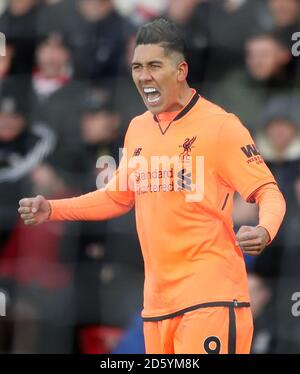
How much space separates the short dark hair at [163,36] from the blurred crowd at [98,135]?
0.32 meters

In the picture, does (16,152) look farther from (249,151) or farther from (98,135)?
(249,151)

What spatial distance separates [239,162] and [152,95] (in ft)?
0.77

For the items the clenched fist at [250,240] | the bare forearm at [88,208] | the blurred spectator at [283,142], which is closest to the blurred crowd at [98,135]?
the blurred spectator at [283,142]

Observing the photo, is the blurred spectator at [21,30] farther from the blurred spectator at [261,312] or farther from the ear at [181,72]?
the blurred spectator at [261,312]

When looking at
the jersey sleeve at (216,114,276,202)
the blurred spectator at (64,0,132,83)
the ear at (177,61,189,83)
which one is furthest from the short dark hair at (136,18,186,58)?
the blurred spectator at (64,0,132,83)

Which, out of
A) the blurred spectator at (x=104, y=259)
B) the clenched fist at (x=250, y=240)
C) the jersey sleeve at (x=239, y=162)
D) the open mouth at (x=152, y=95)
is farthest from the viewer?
the blurred spectator at (x=104, y=259)

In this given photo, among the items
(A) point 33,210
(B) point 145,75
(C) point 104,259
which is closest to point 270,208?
(B) point 145,75

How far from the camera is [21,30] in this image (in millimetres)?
2543

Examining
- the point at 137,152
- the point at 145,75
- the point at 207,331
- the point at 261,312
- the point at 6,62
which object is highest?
the point at 6,62

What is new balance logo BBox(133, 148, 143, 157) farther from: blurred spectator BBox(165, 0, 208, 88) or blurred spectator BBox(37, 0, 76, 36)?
blurred spectator BBox(37, 0, 76, 36)

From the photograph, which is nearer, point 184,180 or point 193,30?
point 184,180

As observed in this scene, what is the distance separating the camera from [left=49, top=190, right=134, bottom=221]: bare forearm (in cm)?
214

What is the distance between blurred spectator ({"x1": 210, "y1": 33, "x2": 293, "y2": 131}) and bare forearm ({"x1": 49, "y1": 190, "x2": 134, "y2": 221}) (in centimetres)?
39

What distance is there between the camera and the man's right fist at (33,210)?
81.4 inches
